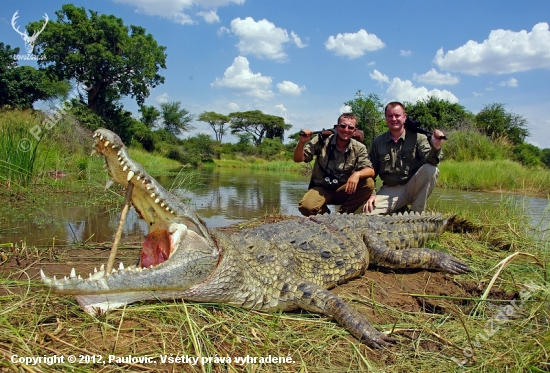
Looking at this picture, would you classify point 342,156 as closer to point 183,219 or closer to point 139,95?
point 183,219

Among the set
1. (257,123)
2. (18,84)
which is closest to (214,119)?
(257,123)

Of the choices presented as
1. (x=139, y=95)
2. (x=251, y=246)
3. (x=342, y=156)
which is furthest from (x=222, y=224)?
(x=139, y=95)

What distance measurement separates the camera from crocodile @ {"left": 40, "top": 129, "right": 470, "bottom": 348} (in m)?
2.12

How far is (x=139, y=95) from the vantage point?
3031cm

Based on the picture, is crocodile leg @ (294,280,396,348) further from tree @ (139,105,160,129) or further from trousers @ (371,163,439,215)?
tree @ (139,105,160,129)

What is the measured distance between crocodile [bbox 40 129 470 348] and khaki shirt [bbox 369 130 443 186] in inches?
86.4

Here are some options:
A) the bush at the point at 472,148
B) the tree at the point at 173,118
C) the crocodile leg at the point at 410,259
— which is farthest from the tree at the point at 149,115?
the crocodile leg at the point at 410,259

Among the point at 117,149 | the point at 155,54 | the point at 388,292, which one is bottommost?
the point at 388,292

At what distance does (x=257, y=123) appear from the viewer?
53969 mm

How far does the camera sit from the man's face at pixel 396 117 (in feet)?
17.9

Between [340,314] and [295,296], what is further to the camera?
[295,296]

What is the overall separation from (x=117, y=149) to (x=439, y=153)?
4.55 meters

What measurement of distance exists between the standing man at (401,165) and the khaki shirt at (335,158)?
381mm

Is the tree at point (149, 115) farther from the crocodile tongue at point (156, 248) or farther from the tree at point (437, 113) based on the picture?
the crocodile tongue at point (156, 248)
